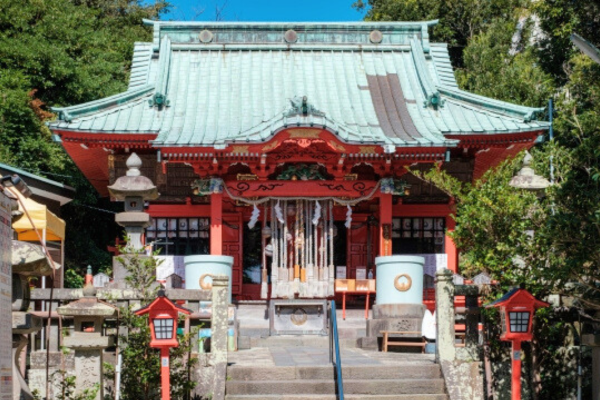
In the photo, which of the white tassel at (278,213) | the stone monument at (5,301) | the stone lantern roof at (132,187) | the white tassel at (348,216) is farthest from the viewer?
the white tassel at (348,216)

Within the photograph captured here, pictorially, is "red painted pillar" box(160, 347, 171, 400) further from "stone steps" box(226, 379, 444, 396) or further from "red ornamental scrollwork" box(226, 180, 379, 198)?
"red ornamental scrollwork" box(226, 180, 379, 198)

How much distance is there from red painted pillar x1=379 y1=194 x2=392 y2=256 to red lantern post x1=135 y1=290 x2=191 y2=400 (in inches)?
327

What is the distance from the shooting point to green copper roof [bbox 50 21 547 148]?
1778 cm

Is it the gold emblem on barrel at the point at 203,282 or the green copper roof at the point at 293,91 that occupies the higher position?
the green copper roof at the point at 293,91

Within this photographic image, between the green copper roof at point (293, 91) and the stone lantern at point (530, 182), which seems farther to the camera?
the green copper roof at point (293, 91)

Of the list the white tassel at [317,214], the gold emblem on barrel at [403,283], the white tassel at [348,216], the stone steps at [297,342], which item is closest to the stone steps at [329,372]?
the stone steps at [297,342]

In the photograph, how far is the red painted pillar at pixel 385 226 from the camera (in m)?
17.7

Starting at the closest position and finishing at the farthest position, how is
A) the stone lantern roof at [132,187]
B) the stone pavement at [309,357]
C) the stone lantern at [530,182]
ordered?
1. the stone lantern at [530,182]
2. the stone pavement at [309,357]
3. the stone lantern roof at [132,187]

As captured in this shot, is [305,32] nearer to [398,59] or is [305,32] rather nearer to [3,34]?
[398,59]

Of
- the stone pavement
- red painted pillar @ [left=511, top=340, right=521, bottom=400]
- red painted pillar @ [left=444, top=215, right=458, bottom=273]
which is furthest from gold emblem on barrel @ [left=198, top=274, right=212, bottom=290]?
red painted pillar @ [left=511, top=340, right=521, bottom=400]

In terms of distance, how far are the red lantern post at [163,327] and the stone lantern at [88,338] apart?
0.54m

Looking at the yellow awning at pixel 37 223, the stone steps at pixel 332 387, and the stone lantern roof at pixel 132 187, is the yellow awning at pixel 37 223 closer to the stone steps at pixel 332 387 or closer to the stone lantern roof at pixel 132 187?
the stone lantern roof at pixel 132 187

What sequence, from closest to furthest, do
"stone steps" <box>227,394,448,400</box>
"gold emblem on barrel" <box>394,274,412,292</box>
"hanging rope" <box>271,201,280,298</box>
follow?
"stone steps" <box>227,394,448,400</box> → "gold emblem on barrel" <box>394,274,412,292</box> → "hanging rope" <box>271,201,280,298</box>

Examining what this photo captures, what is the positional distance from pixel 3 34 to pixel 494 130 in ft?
42.3
